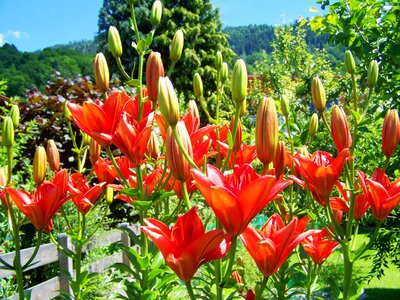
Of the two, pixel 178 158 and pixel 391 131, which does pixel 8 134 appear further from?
pixel 391 131

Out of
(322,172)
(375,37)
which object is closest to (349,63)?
(322,172)

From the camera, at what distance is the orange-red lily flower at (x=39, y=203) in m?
0.81

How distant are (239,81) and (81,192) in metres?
0.48

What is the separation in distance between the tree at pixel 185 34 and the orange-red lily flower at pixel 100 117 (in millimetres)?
16968

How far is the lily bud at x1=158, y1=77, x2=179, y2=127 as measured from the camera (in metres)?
0.60

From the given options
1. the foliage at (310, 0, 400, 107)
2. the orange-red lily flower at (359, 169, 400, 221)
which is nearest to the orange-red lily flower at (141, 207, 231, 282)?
the orange-red lily flower at (359, 169, 400, 221)

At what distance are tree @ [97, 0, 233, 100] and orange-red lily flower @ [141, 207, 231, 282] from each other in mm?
17187

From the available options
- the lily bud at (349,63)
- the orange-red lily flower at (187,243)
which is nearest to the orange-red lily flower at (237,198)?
the orange-red lily flower at (187,243)

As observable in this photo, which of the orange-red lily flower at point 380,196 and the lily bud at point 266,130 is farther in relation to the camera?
the orange-red lily flower at point 380,196

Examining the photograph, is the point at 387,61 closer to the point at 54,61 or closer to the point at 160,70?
the point at 160,70

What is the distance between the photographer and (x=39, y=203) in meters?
0.81

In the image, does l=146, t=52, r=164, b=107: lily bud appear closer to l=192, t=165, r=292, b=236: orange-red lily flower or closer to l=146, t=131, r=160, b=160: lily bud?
l=146, t=131, r=160, b=160: lily bud

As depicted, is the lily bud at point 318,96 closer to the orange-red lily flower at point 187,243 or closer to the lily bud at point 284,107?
the lily bud at point 284,107

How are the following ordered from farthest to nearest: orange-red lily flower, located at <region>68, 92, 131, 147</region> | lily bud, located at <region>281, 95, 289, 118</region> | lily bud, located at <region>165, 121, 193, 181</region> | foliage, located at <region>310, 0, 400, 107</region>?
foliage, located at <region>310, 0, 400, 107</region>, lily bud, located at <region>281, 95, 289, 118</region>, orange-red lily flower, located at <region>68, 92, 131, 147</region>, lily bud, located at <region>165, 121, 193, 181</region>
